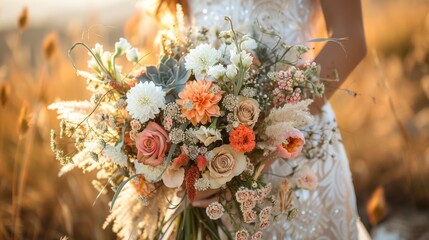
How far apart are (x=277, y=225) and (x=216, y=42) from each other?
2.41 feet

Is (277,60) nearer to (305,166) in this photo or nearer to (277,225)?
(305,166)

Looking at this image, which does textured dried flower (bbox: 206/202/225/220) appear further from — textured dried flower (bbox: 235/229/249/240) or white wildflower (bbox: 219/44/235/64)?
white wildflower (bbox: 219/44/235/64)

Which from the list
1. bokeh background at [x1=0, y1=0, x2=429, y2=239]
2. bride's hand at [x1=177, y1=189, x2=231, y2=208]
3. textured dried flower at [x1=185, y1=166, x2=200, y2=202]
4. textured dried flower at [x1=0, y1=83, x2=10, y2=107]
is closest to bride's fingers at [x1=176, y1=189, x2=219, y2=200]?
bride's hand at [x1=177, y1=189, x2=231, y2=208]

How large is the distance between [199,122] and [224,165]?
15 centimetres

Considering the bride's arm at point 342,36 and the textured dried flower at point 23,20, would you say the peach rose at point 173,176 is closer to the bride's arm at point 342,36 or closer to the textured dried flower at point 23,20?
the bride's arm at point 342,36

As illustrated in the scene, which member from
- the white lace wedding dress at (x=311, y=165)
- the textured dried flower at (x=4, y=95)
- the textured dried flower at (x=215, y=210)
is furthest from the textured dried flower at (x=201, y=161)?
the textured dried flower at (x=4, y=95)

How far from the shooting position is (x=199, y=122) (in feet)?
5.86

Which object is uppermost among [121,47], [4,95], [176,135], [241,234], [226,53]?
[4,95]

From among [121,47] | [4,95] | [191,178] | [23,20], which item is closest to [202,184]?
[191,178]

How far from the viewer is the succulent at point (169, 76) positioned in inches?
71.1

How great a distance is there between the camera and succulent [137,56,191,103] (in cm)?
181

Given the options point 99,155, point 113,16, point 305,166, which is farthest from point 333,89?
point 113,16

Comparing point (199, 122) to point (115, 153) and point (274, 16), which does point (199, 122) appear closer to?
point (115, 153)

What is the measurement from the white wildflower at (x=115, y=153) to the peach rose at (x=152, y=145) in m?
0.06
